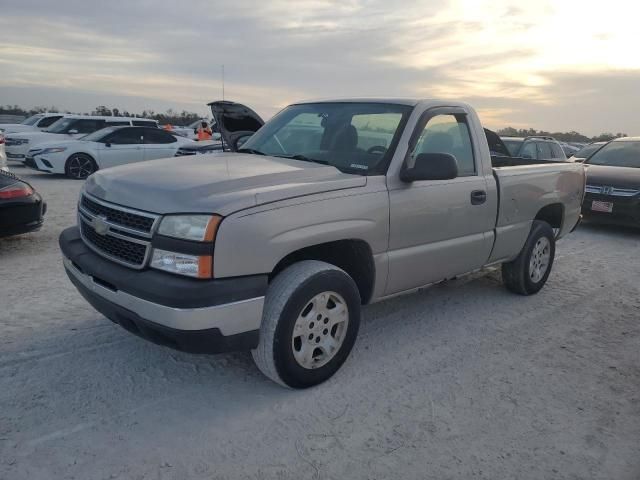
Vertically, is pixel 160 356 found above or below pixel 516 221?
below

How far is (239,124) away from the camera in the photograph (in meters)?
6.23

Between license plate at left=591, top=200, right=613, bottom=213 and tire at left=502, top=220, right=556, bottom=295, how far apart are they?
4.12 meters

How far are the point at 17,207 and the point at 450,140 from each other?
193 inches

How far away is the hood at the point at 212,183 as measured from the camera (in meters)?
3.06

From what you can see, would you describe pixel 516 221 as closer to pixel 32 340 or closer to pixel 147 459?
pixel 147 459

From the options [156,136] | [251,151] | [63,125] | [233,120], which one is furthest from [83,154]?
[251,151]

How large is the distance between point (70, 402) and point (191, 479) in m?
1.07

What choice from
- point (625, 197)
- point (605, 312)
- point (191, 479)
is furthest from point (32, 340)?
point (625, 197)

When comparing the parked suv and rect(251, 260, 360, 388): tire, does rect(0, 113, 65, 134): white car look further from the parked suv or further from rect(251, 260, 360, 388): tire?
rect(251, 260, 360, 388): tire

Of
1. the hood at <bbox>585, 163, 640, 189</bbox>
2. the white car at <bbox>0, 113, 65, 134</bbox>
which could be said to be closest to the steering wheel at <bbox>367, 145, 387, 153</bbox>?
the hood at <bbox>585, 163, 640, 189</bbox>

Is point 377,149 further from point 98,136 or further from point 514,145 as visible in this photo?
point 98,136

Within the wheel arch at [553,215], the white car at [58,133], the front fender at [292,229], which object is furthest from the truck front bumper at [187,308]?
the white car at [58,133]

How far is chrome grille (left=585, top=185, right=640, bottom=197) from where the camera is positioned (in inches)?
355

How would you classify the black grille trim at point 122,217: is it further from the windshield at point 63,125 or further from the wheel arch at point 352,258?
the windshield at point 63,125
